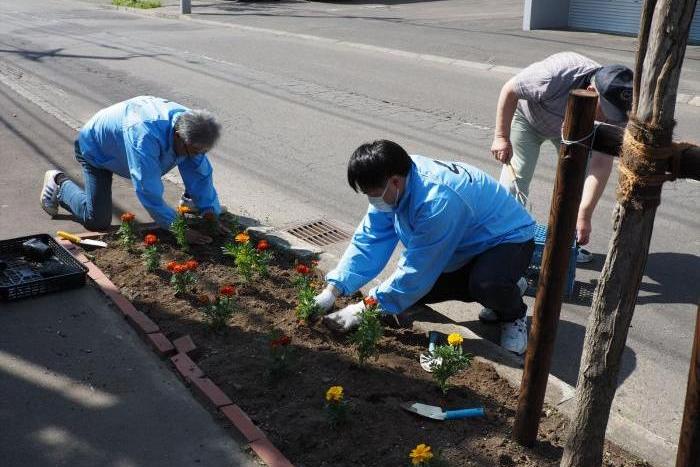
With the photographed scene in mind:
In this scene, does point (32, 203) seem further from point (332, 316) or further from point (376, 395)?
point (376, 395)

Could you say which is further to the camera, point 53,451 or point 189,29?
point 189,29

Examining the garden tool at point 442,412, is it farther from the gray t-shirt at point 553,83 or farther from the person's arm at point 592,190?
the gray t-shirt at point 553,83

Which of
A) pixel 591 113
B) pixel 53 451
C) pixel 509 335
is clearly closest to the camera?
pixel 591 113

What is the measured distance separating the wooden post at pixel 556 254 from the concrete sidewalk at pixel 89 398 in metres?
1.23

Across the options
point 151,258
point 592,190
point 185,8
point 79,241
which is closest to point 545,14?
point 185,8

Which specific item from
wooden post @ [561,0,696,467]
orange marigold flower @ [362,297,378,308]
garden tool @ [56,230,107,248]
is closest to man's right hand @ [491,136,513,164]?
orange marigold flower @ [362,297,378,308]

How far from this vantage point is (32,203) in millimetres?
6500

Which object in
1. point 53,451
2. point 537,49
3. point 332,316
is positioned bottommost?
point 53,451

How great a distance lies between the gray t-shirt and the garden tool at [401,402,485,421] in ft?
7.67

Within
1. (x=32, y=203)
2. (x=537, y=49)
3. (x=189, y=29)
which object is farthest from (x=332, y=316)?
(x=189, y=29)

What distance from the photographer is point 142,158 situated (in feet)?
17.4

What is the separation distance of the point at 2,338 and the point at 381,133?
224 inches

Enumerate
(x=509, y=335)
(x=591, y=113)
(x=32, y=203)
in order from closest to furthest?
1. (x=591, y=113)
2. (x=509, y=335)
3. (x=32, y=203)

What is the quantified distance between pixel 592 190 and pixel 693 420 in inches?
126
